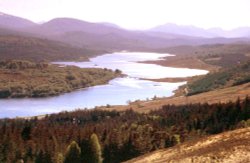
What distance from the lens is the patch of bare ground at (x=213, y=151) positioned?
123ft

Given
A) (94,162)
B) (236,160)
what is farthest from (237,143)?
(94,162)

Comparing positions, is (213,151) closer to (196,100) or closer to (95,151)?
(95,151)

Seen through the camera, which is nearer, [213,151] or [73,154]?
[213,151]

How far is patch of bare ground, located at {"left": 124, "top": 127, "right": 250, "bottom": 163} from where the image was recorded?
3762 cm

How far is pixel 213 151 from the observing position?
40031mm

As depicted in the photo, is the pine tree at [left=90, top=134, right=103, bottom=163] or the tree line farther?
the tree line

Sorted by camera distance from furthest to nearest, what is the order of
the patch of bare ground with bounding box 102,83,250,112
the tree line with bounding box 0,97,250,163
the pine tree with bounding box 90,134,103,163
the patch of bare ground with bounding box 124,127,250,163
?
the patch of bare ground with bounding box 102,83,250,112 < the tree line with bounding box 0,97,250,163 < the pine tree with bounding box 90,134,103,163 < the patch of bare ground with bounding box 124,127,250,163

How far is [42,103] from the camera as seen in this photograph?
198375 mm

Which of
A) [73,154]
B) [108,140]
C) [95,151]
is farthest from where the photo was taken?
[108,140]

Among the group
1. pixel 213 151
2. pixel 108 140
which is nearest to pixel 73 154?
pixel 108 140

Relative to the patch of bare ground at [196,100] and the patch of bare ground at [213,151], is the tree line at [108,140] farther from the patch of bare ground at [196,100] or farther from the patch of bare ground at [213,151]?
the patch of bare ground at [196,100]

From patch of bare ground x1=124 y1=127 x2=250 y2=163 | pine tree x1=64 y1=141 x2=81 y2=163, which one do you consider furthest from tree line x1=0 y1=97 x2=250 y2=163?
patch of bare ground x1=124 y1=127 x2=250 y2=163

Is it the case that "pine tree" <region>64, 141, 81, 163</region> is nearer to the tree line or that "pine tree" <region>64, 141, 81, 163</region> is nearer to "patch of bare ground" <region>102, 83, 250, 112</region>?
the tree line

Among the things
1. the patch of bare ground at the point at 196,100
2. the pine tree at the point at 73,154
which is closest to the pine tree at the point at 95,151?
the pine tree at the point at 73,154
